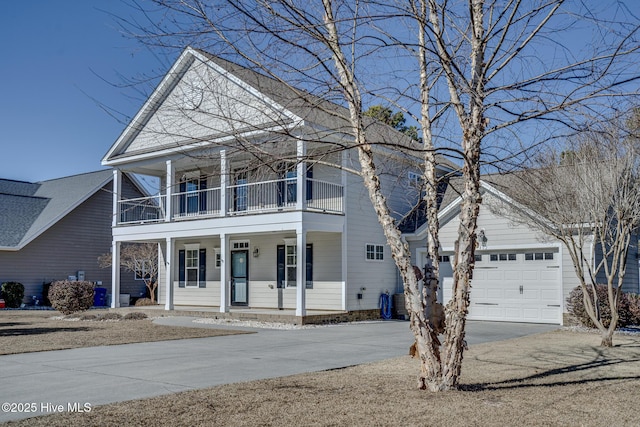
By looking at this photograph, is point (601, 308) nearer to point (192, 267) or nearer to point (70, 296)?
point (192, 267)

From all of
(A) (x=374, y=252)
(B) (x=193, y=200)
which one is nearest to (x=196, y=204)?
(B) (x=193, y=200)

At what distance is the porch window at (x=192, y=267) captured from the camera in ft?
78.1

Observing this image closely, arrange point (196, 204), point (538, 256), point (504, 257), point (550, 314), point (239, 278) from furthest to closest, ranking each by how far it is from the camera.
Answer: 1. point (196, 204)
2. point (239, 278)
3. point (504, 257)
4. point (538, 256)
5. point (550, 314)

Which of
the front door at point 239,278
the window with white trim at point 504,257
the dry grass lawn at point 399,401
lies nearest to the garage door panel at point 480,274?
the window with white trim at point 504,257

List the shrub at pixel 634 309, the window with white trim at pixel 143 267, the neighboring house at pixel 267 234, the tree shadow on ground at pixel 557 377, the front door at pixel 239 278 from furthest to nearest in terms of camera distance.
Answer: the window with white trim at pixel 143 267
the front door at pixel 239 278
the neighboring house at pixel 267 234
the shrub at pixel 634 309
the tree shadow on ground at pixel 557 377

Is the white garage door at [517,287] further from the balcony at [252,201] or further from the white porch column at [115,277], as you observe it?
the white porch column at [115,277]

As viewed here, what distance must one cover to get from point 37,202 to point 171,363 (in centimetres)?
2351

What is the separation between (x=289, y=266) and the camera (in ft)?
69.4

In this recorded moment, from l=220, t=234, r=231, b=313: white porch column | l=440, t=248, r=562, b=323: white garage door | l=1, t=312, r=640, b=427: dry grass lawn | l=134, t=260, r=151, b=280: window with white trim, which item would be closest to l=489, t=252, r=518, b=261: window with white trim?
l=440, t=248, r=562, b=323: white garage door

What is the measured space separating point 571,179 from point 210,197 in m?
13.5

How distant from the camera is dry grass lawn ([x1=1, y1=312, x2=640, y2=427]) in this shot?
617cm

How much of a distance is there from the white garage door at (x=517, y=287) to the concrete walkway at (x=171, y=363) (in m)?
2.88

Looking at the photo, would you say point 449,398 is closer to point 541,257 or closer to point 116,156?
point 541,257

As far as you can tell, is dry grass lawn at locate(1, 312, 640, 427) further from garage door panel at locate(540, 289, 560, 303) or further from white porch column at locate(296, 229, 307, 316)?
garage door panel at locate(540, 289, 560, 303)
